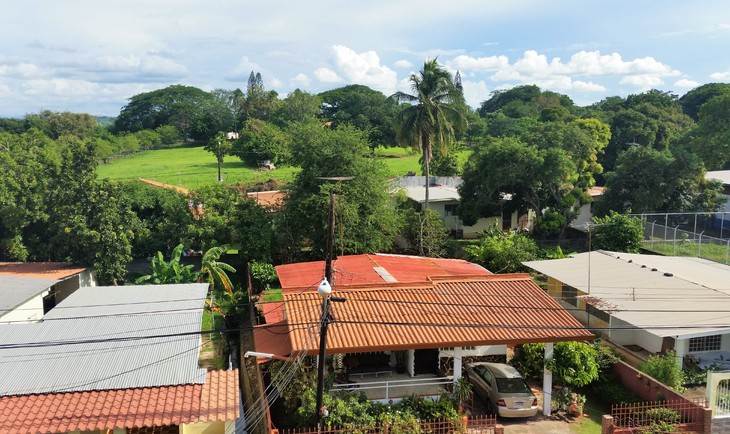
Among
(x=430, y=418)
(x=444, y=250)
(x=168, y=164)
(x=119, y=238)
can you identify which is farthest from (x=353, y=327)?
(x=168, y=164)

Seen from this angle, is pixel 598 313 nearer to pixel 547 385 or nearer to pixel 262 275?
pixel 547 385

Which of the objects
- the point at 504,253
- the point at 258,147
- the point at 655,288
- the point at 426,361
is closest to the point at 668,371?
the point at 655,288

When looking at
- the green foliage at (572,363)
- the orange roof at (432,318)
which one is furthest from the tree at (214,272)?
the green foliage at (572,363)

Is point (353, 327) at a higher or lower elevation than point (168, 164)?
lower

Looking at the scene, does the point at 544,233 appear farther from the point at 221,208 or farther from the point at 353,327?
the point at 353,327

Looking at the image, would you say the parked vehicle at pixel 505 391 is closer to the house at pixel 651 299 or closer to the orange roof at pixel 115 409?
the house at pixel 651 299
